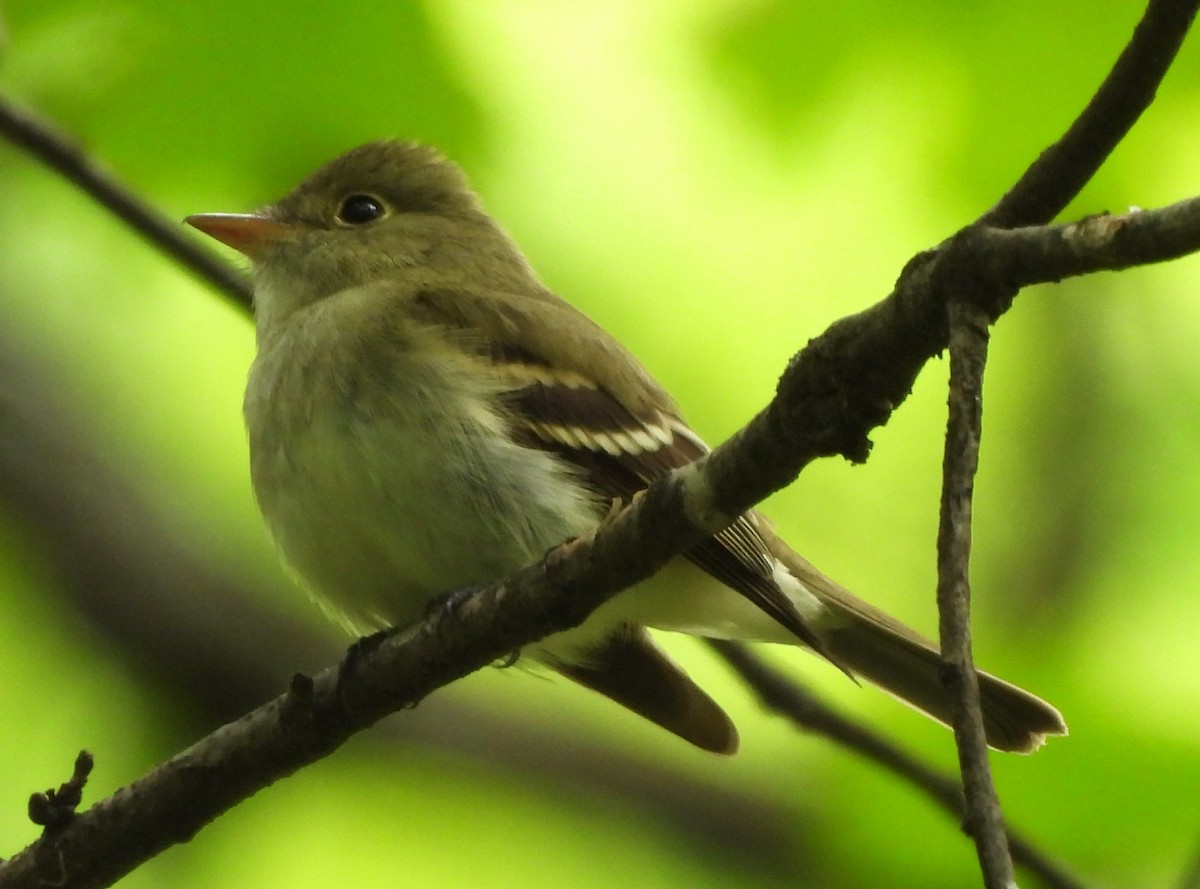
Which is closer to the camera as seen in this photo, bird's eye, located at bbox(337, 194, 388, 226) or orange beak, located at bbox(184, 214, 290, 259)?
orange beak, located at bbox(184, 214, 290, 259)

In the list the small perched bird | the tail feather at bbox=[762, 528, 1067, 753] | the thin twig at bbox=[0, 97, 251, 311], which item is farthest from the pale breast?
the tail feather at bbox=[762, 528, 1067, 753]

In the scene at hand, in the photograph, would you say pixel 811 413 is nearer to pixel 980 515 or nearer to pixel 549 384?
pixel 549 384

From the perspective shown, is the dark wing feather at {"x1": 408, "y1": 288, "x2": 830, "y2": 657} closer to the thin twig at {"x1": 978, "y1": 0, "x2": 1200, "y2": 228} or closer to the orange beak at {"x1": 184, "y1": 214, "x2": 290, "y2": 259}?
the orange beak at {"x1": 184, "y1": 214, "x2": 290, "y2": 259}

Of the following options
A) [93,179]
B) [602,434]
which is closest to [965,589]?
[602,434]

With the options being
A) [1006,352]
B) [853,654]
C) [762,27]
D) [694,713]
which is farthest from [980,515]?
[762,27]

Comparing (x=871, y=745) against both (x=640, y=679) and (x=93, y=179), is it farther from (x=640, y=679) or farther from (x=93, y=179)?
(x=93, y=179)

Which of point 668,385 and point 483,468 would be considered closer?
point 483,468
